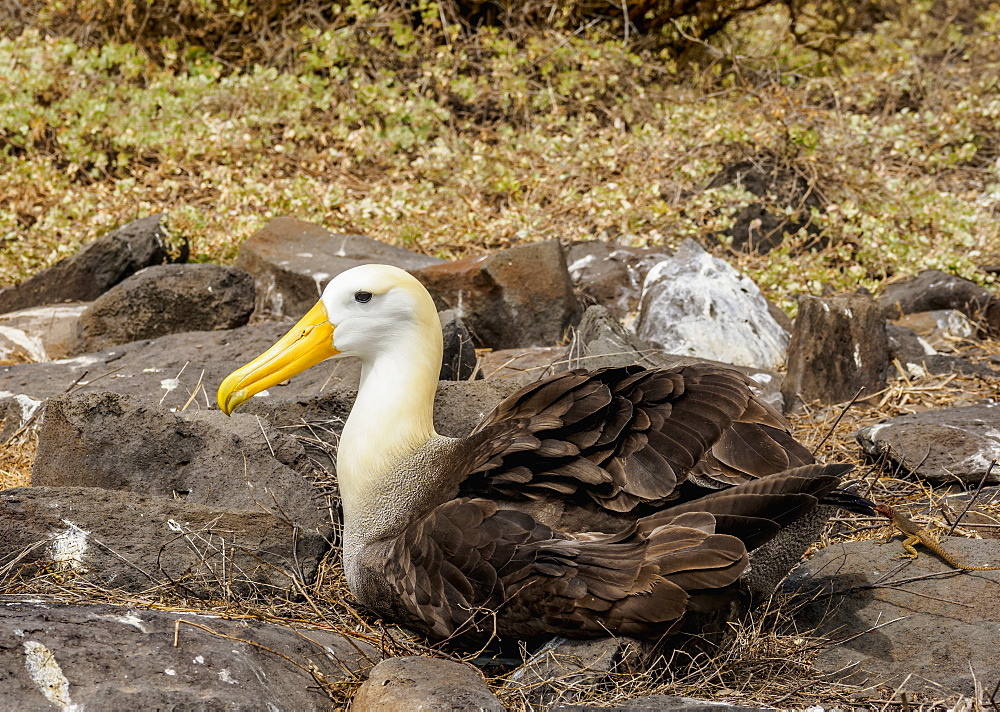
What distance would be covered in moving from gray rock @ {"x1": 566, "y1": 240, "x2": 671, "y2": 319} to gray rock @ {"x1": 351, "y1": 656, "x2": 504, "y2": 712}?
3.80 m

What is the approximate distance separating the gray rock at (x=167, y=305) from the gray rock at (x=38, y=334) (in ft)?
0.70

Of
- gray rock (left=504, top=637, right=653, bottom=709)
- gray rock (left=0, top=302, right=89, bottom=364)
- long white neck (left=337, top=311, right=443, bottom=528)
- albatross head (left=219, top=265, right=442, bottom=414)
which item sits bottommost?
gray rock (left=0, top=302, right=89, bottom=364)

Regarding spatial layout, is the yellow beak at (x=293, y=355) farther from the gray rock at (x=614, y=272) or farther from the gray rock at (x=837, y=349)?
the gray rock at (x=614, y=272)

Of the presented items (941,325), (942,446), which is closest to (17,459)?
(942,446)

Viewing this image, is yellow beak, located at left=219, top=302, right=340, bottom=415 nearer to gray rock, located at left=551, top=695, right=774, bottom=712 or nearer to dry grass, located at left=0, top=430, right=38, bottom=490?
dry grass, located at left=0, top=430, right=38, bottom=490

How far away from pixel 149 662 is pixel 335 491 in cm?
149

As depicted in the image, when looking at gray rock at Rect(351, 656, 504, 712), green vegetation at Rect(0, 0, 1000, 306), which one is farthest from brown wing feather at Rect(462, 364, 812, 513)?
green vegetation at Rect(0, 0, 1000, 306)

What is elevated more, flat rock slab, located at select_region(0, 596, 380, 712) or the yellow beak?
the yellow beak

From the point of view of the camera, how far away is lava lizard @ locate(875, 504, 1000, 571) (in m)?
3.47

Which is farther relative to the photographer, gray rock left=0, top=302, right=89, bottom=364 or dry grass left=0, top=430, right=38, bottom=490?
gray rock left=0, top=302, right=89, bottom=364

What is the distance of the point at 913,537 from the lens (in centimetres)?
356

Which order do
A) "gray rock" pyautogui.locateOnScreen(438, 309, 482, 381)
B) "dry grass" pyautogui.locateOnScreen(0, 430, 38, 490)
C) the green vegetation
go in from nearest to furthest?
"dry grass" pyautogui.locateOnScreen(0, 430, 38, 490) < "gray rock" pyautogui.locateOnScreen(438, 309, 482, 381) < the green vegetation

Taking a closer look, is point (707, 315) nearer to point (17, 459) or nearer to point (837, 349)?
point (837, 349)

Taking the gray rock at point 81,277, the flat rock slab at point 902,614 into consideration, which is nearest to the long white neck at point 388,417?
the flat rock slab at point 902,614
